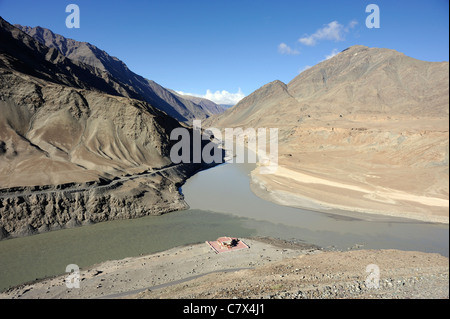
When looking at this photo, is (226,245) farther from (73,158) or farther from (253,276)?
(73,158)

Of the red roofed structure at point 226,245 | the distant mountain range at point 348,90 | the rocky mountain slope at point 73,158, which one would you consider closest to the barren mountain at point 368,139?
the distant mountain range at point 348,90

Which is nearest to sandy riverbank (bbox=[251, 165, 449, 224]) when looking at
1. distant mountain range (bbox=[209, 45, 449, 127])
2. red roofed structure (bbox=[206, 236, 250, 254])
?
red roofed structure (bbox=[206, 236, 250, 254])

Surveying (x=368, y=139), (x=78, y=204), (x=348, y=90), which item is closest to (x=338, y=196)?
(x=368, y=139)

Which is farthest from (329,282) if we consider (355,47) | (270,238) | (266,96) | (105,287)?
(355,47)

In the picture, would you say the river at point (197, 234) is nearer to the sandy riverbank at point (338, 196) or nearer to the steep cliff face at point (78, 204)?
the steep cliff face at point (78, 204)
